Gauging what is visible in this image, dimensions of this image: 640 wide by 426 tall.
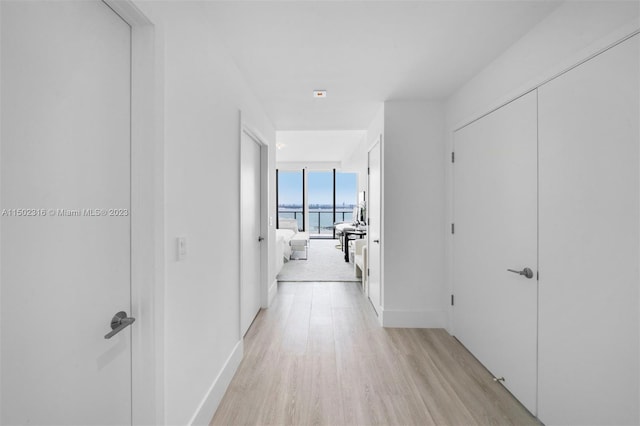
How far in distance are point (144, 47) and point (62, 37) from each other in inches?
13.5

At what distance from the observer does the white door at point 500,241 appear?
1.79 metres

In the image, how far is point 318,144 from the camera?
6414 millimetres

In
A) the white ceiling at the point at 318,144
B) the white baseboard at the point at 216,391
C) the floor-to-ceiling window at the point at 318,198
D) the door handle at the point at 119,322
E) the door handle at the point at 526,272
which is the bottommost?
the white baseboard at the point at 216,391

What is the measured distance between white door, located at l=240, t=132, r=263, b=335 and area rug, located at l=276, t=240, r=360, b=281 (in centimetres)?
164

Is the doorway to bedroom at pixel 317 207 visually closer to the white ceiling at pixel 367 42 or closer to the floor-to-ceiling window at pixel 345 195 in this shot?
the floor-to-ceiling window at pixel 345 195

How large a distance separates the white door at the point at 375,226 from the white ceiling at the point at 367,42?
2.74 ft

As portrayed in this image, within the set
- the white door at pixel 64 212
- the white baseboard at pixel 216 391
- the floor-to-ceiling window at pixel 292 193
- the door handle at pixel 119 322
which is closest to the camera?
the white door at pixel 64 212

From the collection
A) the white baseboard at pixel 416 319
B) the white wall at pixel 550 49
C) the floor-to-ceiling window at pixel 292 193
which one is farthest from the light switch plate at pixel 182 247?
the floor-to-ceiling window at pixel 292 193

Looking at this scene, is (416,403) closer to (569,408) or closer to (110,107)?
(569,408)

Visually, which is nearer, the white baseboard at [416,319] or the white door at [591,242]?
the white door at [591,242]

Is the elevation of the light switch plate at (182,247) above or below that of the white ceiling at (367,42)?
below

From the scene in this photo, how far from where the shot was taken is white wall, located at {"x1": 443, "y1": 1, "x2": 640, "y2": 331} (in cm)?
129

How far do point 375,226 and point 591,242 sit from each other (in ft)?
7.08

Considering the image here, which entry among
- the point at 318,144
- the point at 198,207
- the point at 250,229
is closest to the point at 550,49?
the point at 198,207
